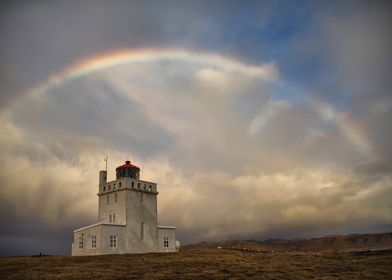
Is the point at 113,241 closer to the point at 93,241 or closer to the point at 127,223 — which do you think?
the point at 93,241

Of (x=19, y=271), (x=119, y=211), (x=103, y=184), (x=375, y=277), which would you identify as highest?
(x=103, y=184)

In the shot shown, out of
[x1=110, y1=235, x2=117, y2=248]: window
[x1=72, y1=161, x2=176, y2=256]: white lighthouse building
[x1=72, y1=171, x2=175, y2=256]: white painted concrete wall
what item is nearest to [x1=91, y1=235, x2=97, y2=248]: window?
[x1=72, y1=161, x2=176, y2=256]: white lighthouse building

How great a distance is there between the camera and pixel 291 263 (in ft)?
142

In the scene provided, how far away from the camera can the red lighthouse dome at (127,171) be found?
6225 cm

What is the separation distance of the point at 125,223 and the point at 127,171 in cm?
883

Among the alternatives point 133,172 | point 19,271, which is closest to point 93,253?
point 133,172

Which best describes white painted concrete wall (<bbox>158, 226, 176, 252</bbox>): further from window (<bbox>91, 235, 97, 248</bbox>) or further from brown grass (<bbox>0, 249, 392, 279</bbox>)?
brown grass (<bbox>0, 249, 392, 279</bbox>)

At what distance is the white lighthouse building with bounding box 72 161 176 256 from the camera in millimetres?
54903

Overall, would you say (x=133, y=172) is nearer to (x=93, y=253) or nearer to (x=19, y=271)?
(x=93, y=253)

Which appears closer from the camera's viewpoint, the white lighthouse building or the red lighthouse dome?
the white lighthouse building

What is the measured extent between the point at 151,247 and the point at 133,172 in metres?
12.1

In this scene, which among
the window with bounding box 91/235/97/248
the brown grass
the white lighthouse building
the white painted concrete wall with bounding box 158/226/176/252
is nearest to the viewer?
the brown grass

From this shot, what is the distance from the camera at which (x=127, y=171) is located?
62.3m

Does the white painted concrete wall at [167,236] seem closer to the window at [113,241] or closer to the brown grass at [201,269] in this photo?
the window at [113,241]
